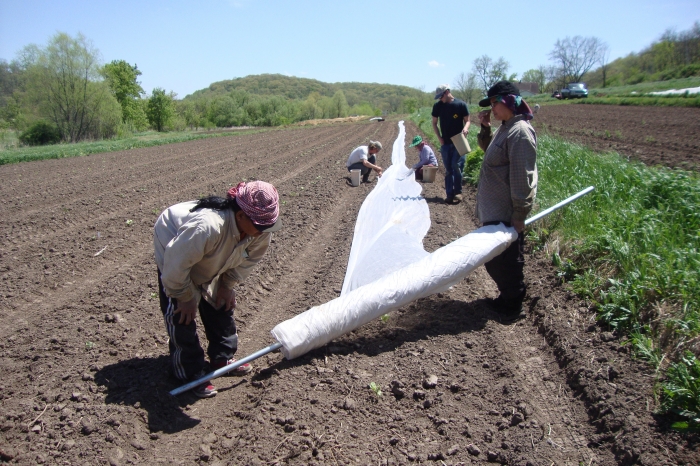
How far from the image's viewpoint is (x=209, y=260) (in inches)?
95.7

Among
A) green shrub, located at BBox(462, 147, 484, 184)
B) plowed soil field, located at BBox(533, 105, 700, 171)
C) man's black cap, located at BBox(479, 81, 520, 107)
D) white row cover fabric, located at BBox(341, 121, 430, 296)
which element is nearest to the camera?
man's black cap, located at BBox(479, 81, 520, 107)

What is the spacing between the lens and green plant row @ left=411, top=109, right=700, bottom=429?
8.49 feet

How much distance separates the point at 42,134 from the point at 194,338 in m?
39.3

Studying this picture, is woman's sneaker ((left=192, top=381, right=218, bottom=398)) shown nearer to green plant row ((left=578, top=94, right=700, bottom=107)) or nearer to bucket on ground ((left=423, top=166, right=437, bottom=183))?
bucket on ground ((left=423, top=166, right=437, bottom=183))

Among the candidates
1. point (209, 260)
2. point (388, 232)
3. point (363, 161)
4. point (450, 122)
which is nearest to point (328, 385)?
point (209, 260)

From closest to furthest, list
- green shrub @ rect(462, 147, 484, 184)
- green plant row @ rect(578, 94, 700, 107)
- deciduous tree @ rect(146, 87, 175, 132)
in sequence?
green shrub @ rect(462, 147, 484, 184) < green plant row @ rect(578, 94, 700, 107) < deciduous tree @ rect(146, 87, 175, 132)

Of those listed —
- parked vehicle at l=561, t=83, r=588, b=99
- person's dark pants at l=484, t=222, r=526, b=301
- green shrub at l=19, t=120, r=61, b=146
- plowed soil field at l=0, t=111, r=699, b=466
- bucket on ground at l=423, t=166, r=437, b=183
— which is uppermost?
green shrub at l=19, t=120, r=61, b=146

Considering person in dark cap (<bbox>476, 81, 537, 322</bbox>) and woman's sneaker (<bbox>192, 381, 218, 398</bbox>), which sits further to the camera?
person in dark cap (<bbox>476, 81, 537, 322</bbox>)

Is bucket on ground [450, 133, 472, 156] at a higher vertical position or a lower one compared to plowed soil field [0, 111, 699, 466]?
higher

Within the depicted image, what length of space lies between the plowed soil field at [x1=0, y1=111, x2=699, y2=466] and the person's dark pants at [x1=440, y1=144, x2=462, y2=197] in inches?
108

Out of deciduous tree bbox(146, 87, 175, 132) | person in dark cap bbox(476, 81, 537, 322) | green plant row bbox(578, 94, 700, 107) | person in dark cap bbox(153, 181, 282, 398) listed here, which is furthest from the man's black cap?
deciduous tree bbox(146, 87, 175, 132)

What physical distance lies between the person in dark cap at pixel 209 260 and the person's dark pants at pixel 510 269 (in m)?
1.87

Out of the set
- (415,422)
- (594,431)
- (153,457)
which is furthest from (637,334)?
(153,457)

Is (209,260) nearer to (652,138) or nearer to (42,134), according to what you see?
(652,138)
